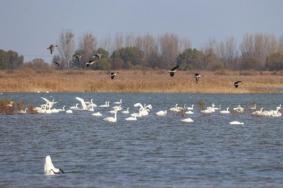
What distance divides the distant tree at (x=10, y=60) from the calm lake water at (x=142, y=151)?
61.1 meters

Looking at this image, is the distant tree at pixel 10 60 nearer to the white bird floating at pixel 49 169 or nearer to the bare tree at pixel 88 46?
the bare tree at pixel 88 46

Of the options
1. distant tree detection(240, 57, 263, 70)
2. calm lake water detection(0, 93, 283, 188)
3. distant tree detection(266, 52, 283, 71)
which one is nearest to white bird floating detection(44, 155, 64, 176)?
calm lake water detection(0, 93, 283, 188)

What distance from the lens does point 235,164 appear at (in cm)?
2078

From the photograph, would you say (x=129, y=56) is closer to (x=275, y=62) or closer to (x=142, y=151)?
(x=275, y=62)

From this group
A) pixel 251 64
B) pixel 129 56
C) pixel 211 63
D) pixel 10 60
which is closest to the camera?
pixel 211 63

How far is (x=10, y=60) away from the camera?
103 meters

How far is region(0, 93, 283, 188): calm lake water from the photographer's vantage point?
18172 millimetres

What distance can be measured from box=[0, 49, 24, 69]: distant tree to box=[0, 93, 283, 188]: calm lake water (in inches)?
2406

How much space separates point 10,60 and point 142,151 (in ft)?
266

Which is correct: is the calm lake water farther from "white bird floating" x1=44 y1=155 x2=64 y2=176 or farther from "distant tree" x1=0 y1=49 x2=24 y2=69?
"distant tree" x1=0 y1=49 x2=24 y2=69

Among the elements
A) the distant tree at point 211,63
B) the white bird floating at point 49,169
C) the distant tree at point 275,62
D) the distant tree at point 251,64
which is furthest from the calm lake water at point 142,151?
the distant tree at point 251,64

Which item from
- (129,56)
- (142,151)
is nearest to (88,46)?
(129,56)

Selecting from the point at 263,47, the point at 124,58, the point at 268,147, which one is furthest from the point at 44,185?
the point at 263,47

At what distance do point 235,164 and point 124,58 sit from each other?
257ft
